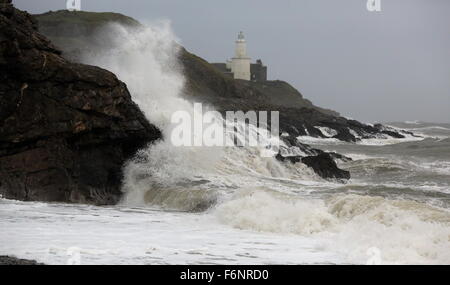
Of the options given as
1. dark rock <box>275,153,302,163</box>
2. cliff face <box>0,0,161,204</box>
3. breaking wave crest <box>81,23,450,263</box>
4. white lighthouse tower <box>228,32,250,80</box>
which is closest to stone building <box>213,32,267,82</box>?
white lighthouse tower <box>228,32,250,80</box>

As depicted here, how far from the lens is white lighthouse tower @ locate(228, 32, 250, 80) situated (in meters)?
80.7

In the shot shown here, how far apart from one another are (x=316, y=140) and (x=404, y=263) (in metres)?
39.7

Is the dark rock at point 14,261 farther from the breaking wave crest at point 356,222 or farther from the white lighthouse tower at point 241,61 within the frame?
the white lighthouse tower at point 241,61

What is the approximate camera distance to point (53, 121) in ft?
49.4

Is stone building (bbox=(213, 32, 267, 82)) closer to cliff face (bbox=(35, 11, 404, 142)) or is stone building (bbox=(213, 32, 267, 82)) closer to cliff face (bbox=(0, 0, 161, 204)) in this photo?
cliff face (bbox=(35, 11, 404, 142))

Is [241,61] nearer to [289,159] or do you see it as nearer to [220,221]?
[289,159]

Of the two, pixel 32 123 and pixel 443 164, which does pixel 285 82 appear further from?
pixel 32 123

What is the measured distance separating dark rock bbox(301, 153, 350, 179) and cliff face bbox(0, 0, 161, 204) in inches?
284

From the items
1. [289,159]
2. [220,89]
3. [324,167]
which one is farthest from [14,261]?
[220,89]

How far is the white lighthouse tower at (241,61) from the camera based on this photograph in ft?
265

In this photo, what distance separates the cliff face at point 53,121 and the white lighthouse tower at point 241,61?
6483 centimetres

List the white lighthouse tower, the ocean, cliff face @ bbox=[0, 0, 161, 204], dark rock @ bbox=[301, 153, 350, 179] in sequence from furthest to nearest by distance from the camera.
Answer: the white lighthouse tower, dark rock @ bbox=[301, 153, 350, 179], cliff face @ bbox=[0, 0, 161, 204], the ocean

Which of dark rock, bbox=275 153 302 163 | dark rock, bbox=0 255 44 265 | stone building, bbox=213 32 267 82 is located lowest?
dark rock, bbox=0 255 44 265
